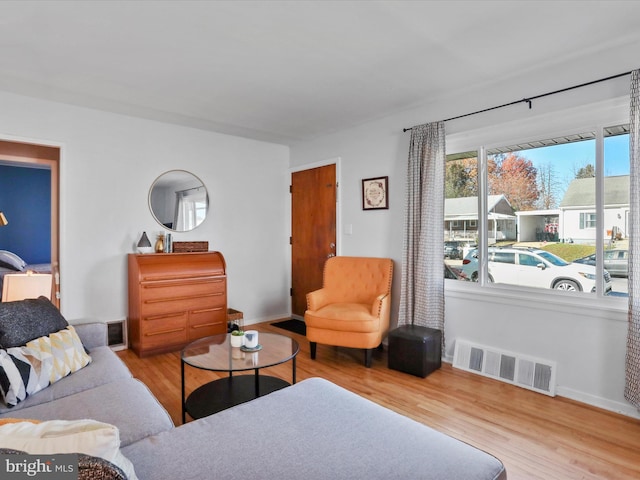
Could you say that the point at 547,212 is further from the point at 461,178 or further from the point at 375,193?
the point at 375,193

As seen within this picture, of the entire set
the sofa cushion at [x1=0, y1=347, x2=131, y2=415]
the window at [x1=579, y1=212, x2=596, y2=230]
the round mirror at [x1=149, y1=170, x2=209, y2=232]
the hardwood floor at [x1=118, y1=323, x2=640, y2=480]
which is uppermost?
the round mirror at [x1=149, y1=170, x2=209, y2=232]

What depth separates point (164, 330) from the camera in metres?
3.62

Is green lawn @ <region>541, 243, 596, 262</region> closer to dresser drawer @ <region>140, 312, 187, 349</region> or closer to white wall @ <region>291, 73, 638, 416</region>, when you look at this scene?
white wall @ <region>291, 73, 638, 416</region>

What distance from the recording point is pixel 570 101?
2619mm

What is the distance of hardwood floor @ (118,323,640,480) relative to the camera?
190 centimetres

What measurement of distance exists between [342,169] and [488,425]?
2967 mm

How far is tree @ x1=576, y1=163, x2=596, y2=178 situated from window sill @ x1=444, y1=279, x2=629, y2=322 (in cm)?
87

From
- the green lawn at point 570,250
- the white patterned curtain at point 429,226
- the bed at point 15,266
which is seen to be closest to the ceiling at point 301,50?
the white patterned curtain at point 429,226

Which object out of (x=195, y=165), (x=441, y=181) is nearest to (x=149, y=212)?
(x=195, y=165)

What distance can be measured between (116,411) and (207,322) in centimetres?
237

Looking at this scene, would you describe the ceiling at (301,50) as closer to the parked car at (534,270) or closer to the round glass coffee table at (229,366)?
the parked car at (534,270)

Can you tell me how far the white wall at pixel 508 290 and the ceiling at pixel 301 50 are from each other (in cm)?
15

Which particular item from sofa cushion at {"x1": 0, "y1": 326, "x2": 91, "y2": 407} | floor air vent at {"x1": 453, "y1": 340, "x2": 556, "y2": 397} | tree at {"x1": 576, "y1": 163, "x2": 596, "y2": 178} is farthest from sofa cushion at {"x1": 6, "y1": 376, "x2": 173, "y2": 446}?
tree at {"x1": 576, "y1": 163, "x2": 596, "y2": 178}

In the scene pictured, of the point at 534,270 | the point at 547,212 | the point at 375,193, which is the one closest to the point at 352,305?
the point at 375,193
